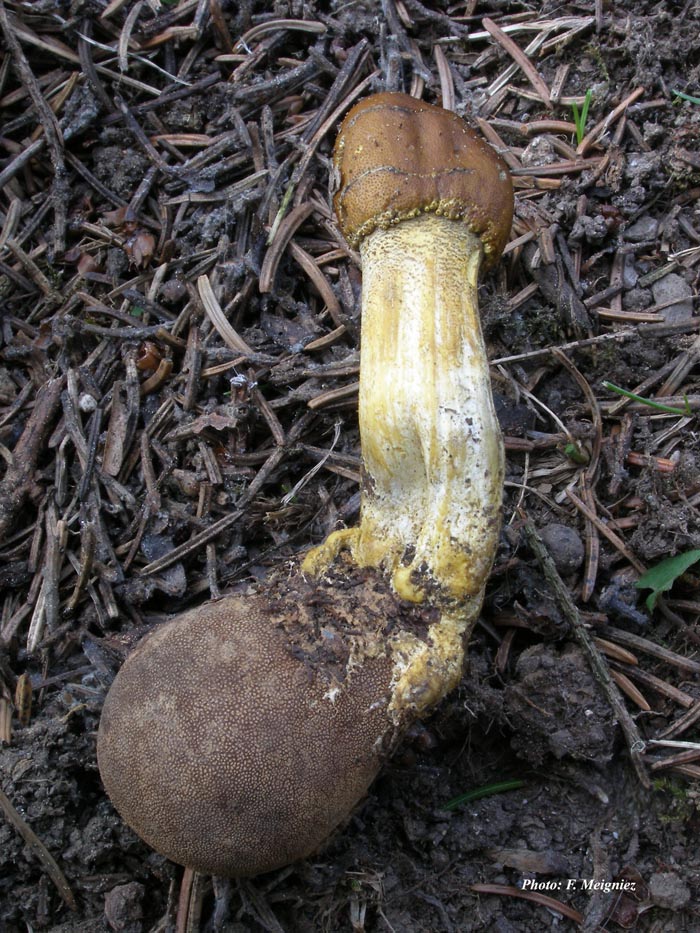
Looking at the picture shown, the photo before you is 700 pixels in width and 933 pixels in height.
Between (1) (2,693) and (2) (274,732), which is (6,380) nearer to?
(1) (2,693)

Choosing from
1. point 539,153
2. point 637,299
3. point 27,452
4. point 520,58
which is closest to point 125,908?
point 27,452

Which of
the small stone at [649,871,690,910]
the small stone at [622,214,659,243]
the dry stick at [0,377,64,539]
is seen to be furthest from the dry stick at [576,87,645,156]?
the small stone at [649,871,690,910]

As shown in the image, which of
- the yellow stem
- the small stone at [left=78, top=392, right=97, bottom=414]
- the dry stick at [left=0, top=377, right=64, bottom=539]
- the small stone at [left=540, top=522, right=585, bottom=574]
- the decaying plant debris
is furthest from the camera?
the small stone at [left=78, top=392, right=97, bottom=414]

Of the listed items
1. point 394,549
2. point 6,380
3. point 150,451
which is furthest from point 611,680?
point 6,380

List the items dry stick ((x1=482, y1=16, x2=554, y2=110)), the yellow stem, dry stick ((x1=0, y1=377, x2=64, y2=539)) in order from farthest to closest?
1. dry stick ((x1=482, y1=16, x2=554, y2=110))
2. dry stick ((x1=0, y1=377, x2=64, y2=539))
3. the yellow stem

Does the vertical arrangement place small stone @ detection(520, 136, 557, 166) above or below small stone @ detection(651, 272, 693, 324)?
above

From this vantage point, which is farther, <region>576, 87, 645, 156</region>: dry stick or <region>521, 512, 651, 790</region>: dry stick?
<region>576, 87, 645, 156</region>: dry stick

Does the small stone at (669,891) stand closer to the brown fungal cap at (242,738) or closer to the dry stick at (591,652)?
the dry stick at (591,652)

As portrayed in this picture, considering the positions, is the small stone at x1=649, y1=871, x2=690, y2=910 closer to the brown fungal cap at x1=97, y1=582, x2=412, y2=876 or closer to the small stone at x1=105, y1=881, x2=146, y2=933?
the brown fungal cap at x1=97, y1=582, x2=412, y2=876
